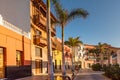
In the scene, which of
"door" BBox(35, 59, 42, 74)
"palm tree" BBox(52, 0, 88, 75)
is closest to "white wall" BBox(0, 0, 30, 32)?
"palm tree" BBox(52, 0, 88, 75)

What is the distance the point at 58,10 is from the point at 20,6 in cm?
479

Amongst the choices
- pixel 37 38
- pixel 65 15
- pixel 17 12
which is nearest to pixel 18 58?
pixel 17 12

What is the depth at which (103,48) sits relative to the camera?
282 feet

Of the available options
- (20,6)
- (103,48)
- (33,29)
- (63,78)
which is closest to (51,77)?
(63,78)

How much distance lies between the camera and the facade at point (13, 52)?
23.9m

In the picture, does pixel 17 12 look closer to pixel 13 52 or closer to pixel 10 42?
pixel 13 52

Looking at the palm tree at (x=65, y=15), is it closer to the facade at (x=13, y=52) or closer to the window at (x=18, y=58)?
the facade at (x=13, y=52)

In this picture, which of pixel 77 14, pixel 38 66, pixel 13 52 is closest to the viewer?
pixel 13 52

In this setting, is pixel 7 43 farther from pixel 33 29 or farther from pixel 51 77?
pixel 33 29

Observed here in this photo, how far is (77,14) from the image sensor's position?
102ft

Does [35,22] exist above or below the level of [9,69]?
above

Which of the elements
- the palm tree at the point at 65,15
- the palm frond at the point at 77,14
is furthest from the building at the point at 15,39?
the palm frond at the point at 77,14

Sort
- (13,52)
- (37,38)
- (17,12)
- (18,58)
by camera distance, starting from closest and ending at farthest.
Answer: (13,52)
(18,58)
(17,12)
(37,38)

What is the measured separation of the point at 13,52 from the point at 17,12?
6.86m
